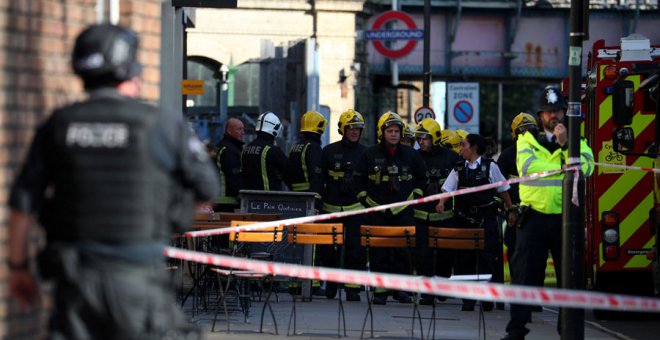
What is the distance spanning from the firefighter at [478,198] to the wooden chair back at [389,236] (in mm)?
1716

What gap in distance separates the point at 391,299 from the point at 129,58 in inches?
452

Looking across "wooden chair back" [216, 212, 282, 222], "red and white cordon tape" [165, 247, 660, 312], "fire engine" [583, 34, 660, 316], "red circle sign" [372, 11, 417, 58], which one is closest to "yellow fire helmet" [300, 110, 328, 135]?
"wooden chair back" [216, 212, 282, 222]

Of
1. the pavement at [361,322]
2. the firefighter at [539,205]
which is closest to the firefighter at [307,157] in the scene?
the pavement at [361,322]

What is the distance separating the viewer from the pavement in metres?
12.8

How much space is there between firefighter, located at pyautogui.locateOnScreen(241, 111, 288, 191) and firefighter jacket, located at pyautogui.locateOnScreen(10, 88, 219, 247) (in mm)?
11046

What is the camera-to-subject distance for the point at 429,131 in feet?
56.4

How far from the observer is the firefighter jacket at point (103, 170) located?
5.88m

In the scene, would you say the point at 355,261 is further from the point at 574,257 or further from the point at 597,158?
the point at 574,257

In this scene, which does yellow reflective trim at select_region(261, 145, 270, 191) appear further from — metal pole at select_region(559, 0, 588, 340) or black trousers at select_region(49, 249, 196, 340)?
black trousers at select_region(49, 249, 196, 340)

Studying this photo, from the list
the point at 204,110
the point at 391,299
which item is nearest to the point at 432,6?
the point at 204,110

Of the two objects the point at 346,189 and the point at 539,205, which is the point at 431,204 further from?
the point at 539,205

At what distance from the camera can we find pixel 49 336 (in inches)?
233

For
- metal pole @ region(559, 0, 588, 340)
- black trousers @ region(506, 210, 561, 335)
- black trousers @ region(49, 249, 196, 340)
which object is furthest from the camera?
black trousers @ region(506, 210, 561, 335)

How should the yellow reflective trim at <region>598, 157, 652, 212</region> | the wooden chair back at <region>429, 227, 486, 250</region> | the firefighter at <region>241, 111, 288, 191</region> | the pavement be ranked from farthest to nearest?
the firefighter at <region>241, 111, 288, 191</region>, the yellow reflective trim at <region>598, 157, 652, 212</region>, the wooden chair back at <region>429, 227, 486, 250</region>, the pavement
